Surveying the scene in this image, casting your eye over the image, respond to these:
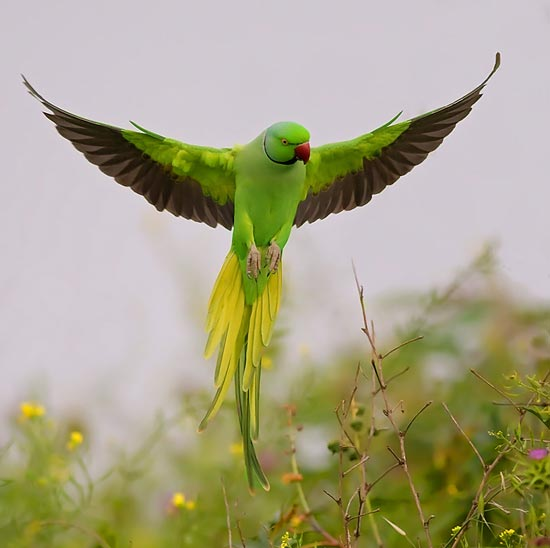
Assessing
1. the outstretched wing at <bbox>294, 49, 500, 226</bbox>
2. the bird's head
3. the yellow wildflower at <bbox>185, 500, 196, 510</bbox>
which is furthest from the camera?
the yellow wildflower at <bbox>185, 500, 196, 510</bbox>

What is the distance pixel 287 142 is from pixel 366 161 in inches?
9.0

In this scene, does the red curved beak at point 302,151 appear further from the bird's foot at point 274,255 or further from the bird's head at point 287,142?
the bird's foot at point 274,255

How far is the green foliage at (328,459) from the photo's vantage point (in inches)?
49.9

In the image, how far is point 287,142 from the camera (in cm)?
Answer: 112

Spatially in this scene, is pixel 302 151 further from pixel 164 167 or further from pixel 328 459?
pixel 328 459

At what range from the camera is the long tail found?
3.92 ft

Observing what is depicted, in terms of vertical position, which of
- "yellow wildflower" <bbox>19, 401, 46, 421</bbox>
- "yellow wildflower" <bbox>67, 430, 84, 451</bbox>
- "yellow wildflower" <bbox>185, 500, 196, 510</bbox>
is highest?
"yellow wildflower" <bbox>19, 401, 46, 421</bbox>

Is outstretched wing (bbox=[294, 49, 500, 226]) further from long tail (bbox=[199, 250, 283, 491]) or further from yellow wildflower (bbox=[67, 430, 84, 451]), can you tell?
yellow wildflower (bbox=[67, 430, 84, 451])

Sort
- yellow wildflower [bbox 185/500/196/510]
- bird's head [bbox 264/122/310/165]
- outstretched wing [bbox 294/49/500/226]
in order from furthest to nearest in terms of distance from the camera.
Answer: yellow wildflower [bbox 185/500/196/510], outstretched wing [bbox 294/49/500/226], bird's head [bbox 264/122/310/165]

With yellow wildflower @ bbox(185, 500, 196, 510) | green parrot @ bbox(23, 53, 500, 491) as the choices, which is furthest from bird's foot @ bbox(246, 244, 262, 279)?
yellow wildflower @ bbox(185, 500, 196, 510)

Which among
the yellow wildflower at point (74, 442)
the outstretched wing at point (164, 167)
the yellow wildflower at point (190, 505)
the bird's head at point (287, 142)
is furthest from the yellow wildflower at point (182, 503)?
the bird's head at point (287, 142)

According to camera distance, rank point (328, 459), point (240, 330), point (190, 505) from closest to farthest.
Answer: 1. point (240, 330)
2. point (190, 505)
3. point (328, 459)

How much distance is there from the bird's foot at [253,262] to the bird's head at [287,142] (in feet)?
0.36

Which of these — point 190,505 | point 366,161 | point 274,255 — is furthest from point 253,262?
point 190,505
